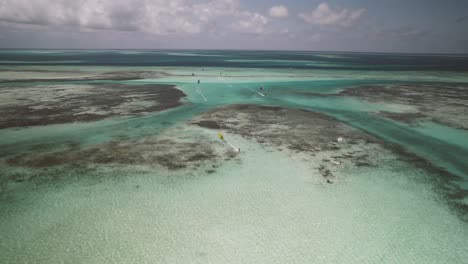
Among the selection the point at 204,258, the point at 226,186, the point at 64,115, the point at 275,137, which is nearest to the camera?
the point at 204,258

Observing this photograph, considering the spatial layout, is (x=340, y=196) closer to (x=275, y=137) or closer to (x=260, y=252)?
(x=260, y=252)

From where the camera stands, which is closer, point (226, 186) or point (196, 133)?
point (226, 186)

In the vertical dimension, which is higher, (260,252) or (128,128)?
(128,128)

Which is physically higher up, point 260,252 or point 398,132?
point 398,132

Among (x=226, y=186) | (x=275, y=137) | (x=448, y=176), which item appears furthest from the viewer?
(x=275, y=137)

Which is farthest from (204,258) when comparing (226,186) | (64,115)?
(64,115)

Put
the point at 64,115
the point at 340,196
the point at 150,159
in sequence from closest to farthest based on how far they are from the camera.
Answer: the point at 340,196
the point at 150,159
the point at 64,115

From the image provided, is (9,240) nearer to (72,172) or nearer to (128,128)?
(72,172)

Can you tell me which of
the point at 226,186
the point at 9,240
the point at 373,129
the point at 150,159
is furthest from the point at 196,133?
the point at 373,129

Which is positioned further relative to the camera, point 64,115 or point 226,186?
point 64,115
